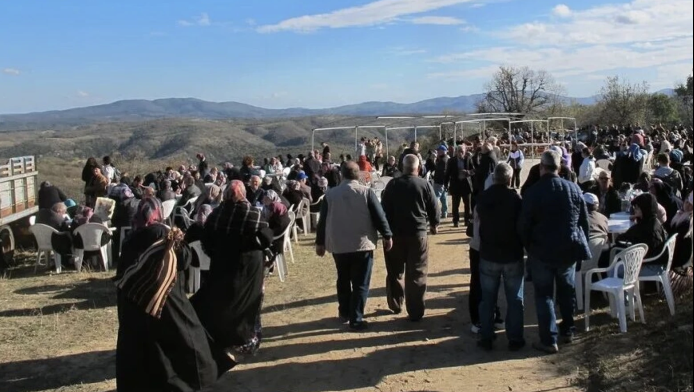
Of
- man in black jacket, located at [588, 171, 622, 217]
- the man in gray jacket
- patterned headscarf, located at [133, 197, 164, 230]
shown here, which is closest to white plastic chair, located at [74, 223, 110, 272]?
the man in gray jacket

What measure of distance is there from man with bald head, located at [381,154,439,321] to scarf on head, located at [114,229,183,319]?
7.95 feet

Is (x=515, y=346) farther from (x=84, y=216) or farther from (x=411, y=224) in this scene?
(x=84, y=216)

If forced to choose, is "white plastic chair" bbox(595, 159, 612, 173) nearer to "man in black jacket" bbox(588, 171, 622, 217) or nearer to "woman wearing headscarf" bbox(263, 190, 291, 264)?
"man in black jacket" bbox(588, 171, 622, 217)

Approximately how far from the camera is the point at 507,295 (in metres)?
5.44

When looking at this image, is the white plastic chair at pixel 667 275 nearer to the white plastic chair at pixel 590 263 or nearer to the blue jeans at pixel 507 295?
the white plastic chair at pixel 590 263

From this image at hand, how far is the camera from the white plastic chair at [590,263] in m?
6.20

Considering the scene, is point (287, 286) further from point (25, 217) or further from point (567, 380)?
Answer: point (25, 217)

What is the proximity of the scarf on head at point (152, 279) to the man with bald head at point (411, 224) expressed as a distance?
2424mm

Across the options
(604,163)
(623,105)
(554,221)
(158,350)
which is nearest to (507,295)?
(554,221)

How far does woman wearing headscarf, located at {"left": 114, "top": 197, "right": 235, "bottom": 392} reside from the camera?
4.36 metres

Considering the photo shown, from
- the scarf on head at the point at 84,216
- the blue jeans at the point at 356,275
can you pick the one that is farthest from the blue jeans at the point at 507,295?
the scarf on head at the point at 84,216

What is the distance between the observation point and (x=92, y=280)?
9047 mm

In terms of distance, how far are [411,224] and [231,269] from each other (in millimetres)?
1898

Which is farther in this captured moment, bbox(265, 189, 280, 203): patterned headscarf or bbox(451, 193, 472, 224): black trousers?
bbox(451, 193, 472, 224): black trousers
